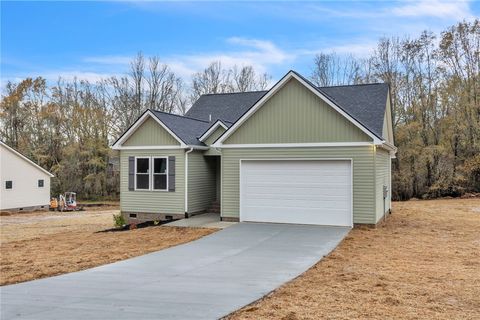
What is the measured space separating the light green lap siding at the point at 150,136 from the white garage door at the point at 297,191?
11.1ft

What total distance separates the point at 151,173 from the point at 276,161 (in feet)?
16.9

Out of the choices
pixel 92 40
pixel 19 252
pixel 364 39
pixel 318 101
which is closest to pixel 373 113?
pixel 318 101

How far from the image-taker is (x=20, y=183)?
28.1m

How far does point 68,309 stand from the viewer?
17.3 ft

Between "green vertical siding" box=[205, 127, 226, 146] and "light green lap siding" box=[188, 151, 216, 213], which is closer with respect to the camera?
"light green lap siding" box=[188, 151, 216, 213]

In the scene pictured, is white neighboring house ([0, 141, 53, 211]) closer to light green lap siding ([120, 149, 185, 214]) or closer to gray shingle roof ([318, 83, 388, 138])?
light green lap siding ([120, 149, 185, 214])

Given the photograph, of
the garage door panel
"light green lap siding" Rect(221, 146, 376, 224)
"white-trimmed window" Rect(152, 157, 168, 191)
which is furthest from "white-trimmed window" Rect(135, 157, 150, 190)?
the garage door panel

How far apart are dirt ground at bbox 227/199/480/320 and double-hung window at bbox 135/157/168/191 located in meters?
7.50

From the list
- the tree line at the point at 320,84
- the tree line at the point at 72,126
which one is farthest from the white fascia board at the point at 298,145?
the tree line at the point at 72,126

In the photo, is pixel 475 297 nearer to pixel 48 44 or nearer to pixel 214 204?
pixel 214 204

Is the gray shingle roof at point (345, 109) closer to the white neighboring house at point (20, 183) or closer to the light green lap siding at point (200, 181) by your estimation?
the light green lap siding at point (200, 181)

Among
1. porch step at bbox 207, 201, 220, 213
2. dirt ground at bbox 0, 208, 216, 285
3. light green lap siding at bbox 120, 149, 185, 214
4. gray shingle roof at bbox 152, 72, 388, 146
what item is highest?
gray shingle roof at bbox 152, 72, 388, 146

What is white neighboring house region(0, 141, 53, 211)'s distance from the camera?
88.3ft

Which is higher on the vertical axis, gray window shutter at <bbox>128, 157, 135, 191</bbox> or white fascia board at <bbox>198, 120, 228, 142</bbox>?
white fascia board at <bbox>198, 120, 228, 142</bbox>
